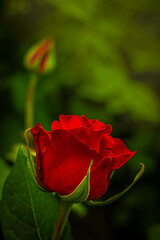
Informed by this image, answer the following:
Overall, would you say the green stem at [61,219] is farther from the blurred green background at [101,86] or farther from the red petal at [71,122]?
the blurred green background at [101,86]

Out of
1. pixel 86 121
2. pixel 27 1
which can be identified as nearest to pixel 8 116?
pixel 27 1

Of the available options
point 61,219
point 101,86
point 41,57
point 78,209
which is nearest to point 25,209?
point 61,219

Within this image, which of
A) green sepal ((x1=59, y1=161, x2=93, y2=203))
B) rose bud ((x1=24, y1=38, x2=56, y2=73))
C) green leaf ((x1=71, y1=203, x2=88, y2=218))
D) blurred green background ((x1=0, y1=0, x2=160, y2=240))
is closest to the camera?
green sepal ((x1=59, y1=161, x2=93, y2=203))

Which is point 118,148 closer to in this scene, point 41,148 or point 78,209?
point 41,148

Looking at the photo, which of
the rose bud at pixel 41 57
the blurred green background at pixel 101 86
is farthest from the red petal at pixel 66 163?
the blurred green background at pixel 101 86

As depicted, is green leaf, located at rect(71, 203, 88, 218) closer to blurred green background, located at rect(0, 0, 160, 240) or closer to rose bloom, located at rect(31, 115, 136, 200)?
rose bloom, located at rect(31, 115, 136, 200)

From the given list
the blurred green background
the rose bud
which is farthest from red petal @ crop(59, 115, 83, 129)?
the blurred green background
